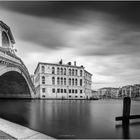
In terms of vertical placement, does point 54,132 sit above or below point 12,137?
below

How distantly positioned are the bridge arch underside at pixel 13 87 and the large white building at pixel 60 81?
459 inches

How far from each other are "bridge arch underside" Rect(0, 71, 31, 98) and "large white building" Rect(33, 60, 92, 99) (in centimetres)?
1167

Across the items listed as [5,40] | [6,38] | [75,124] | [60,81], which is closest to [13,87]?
[5,40]

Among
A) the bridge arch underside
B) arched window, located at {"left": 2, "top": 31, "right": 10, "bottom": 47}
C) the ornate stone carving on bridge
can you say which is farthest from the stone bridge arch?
arched window, located at {"left": 2, "top": 31, "right": 10, "bottom": 47}

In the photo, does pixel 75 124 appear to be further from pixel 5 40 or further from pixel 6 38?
pixel 5 40

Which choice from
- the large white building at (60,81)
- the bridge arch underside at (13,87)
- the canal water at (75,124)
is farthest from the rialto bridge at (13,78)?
the large white building at (60,81)

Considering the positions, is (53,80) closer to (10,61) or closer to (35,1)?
(10,61)

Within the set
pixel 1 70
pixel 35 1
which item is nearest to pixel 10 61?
pixel 1 70

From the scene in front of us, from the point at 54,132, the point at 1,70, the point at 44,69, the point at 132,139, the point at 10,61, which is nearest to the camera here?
the point at 132,139

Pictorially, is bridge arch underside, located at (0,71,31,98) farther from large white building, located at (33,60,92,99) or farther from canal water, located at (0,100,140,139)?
canal water, located at (0,100,140,139)

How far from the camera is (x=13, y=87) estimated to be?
30.2 meters

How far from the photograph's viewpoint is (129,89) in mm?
112938

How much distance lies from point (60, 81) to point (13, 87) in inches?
760

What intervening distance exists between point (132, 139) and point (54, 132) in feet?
7.18
